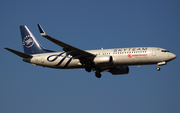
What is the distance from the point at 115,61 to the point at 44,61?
11550 millimetres

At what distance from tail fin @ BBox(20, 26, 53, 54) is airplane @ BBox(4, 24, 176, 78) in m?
0.23

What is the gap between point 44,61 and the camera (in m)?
45.3

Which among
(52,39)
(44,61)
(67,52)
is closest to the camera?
(52,39)

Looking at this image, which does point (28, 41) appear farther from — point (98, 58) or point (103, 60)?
point (103, 60)

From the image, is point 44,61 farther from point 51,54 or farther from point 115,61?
point 115,61

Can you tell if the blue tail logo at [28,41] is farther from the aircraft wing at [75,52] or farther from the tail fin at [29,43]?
the aircraft wing at [75,52]

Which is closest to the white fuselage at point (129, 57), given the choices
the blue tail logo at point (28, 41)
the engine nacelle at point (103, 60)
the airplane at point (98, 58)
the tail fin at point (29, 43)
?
the airplane at point (98, 58)

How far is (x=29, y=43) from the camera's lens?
49.2 meters

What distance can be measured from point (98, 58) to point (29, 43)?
1407cm

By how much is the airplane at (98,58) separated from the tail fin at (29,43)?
234mm

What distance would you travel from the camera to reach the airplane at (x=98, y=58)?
134 ft

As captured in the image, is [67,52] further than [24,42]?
No

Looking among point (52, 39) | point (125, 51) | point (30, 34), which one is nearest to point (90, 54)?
point (125, 51)

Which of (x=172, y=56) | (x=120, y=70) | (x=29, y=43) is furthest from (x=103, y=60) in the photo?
(x=29, y=43)
